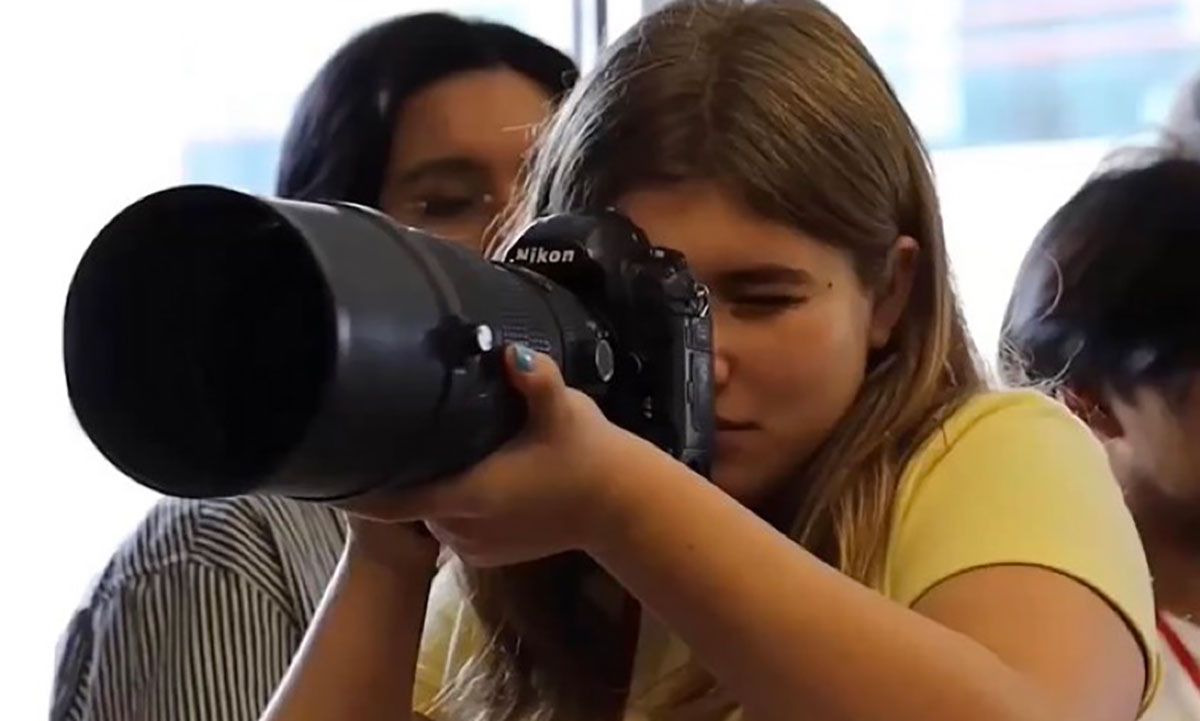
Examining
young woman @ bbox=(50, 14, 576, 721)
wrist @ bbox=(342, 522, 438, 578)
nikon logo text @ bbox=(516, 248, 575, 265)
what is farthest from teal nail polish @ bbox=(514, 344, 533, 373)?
young woman @ bbox=(50, 14, 576, 721)

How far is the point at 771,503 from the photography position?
858 millimetres

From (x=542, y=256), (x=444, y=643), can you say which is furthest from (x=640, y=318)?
(x=444, y=643)

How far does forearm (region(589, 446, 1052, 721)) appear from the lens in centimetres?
67

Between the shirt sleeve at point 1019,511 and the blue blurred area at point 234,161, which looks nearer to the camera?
the shirt sleeve at point 1019,511

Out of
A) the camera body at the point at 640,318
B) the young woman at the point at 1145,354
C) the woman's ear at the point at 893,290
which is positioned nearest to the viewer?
the camera body at the point at 640,318

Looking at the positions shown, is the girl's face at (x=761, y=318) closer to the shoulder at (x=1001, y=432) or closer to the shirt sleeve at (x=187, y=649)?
the shoulder at (x=1001, y=432)

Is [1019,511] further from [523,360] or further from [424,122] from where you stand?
[424,122]

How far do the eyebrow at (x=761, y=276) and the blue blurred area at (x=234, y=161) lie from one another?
3.23ft

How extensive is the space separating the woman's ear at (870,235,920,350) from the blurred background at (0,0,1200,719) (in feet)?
2.22

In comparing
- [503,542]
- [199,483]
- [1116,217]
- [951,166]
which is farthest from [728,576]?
[951,166]

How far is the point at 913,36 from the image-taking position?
73.2 inches

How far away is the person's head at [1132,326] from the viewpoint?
1.09 meters

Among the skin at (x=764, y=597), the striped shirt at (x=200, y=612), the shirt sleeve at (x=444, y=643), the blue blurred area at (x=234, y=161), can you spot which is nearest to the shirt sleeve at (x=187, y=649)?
the striped shirt at (x=200, y=612)

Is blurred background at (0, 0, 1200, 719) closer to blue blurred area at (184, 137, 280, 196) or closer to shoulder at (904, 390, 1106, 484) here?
blue blurred area at (184, 137, 280, 196)
